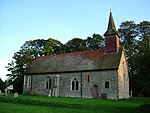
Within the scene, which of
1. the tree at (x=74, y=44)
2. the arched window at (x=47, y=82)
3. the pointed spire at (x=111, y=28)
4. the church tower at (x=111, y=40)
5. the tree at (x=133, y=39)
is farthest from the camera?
the tree at (x=74, y=44)

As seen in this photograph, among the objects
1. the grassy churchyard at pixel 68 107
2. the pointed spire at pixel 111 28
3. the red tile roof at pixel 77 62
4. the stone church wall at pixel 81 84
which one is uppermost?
the pointed spire at pixel 111 28

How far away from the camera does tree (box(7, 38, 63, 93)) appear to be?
53562 mm

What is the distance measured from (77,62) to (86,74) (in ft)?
12.4

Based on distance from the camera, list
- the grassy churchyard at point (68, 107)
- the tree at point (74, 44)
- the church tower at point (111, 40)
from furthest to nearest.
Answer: the tree at point (74, 44)
the church tower at point (111, 40)
the grassy churchyard at point (68, 107)

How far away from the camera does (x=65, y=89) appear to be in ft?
127

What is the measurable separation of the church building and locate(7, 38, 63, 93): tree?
31.6ft

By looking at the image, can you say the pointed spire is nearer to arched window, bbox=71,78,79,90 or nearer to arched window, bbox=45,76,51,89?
arched window, bbox=71,78,79,90

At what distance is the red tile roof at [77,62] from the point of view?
36.3 metres

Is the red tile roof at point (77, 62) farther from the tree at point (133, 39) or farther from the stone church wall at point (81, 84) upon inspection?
the tree at point (133, 39)

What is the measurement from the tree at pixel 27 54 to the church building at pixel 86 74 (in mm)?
9618

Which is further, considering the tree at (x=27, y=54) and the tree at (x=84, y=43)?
the tree at (x=84, y=43)

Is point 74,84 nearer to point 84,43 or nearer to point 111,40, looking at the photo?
point 111,40

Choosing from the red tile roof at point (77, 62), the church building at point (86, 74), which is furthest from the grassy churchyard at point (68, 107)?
the red tile roof at point (77, 62)

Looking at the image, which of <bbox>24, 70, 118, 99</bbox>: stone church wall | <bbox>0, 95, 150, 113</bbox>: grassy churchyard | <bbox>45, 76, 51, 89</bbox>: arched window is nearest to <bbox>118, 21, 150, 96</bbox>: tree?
<bbox>24, 70, 118, 99</bbox>: stone church wall
